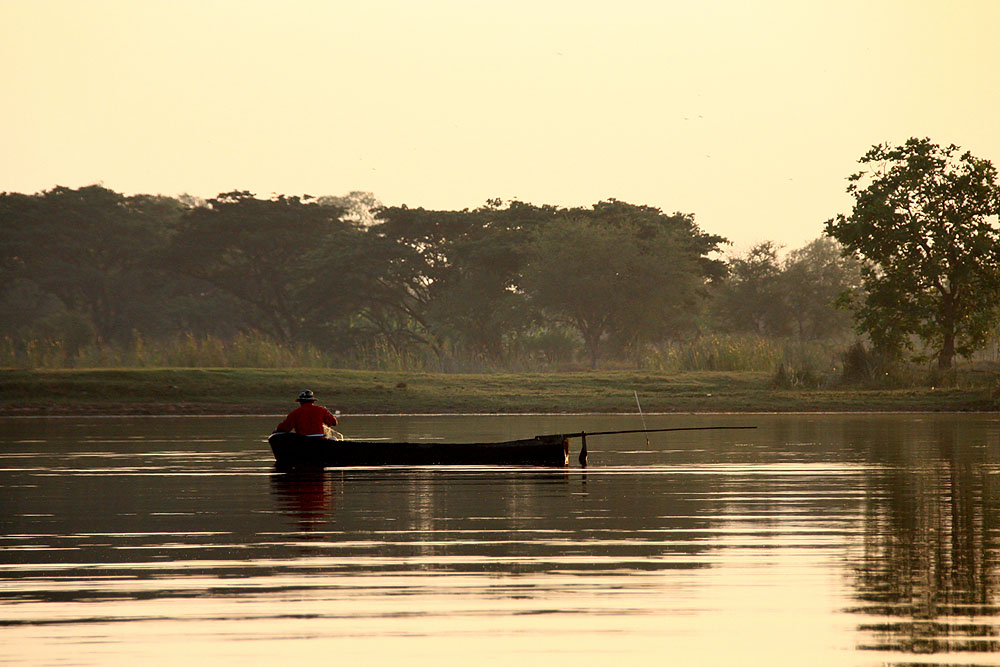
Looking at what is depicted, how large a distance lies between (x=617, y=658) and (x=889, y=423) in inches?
1222

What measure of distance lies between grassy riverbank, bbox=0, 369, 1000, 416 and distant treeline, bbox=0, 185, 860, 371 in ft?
67.0

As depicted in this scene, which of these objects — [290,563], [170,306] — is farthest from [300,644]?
[170,306]

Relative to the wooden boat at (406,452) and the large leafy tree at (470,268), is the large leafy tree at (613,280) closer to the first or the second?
the large leafy tree at (470,268)

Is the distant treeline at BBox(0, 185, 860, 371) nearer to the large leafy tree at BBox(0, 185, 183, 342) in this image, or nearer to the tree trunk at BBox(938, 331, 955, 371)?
the large leafy tree at BBox(0, 185, 183, 342)

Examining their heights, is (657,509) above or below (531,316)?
below

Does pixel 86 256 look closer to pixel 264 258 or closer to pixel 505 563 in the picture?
pixel 264 258

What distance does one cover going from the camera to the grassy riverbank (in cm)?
4450

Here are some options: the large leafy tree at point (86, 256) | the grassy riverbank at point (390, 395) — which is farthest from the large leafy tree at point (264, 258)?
the grassy riverbank at point (390, 395)

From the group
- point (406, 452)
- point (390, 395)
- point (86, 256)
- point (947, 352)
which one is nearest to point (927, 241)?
point (947, 352)

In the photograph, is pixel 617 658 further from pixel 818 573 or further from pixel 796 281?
pixel 796 281

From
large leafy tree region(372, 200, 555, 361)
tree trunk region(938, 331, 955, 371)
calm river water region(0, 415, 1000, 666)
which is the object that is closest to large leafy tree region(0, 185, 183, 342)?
large leafy tree region(372, 200, 555, 361)

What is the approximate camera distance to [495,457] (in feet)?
75.4

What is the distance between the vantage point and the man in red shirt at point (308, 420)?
22.9 meters

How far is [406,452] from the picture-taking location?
22938 mm
